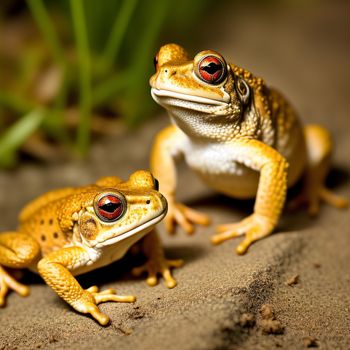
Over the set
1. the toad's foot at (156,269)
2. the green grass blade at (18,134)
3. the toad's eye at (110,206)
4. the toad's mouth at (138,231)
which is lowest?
the toad's foot at (156,269)

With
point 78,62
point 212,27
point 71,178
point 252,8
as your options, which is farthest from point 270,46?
point 71,178

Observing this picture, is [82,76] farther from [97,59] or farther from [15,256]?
[15,256]

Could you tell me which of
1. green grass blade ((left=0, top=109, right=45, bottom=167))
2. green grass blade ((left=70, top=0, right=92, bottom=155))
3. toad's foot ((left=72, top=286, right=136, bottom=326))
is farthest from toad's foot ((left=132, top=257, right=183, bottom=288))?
green grass blade ((left=70, top=0, right=92, bottom=155))

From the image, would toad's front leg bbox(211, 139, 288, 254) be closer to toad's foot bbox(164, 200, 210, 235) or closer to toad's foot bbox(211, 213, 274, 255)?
Answer: toad's foot bbox(211, 213, 274, 255)

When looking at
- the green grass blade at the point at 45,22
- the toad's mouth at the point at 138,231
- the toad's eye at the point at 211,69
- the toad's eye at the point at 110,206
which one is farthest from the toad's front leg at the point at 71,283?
the green grass blade at the point at 45,22

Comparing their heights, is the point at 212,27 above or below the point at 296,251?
above

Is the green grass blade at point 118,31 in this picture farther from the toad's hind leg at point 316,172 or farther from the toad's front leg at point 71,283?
the toad's front leg at point 71,283

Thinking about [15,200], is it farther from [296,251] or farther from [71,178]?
[296,251]
